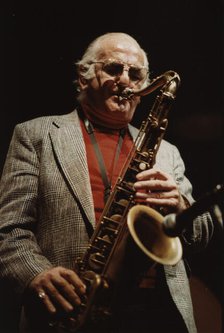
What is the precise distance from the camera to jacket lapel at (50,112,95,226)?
6.31ft

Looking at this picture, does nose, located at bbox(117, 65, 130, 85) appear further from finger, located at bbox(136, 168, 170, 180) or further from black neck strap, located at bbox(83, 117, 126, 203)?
finger, located at bbox(136, 168, 170, 180)

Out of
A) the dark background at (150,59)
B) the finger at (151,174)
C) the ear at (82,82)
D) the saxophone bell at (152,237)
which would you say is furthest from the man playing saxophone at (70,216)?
the dark background at (150,59)

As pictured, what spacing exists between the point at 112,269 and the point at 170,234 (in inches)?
18.3

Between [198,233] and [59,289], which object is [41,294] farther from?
[198,233]

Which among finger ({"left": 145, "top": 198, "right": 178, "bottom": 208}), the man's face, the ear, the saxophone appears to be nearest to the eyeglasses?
the man's face

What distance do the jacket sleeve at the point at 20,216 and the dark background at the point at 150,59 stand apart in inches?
31.6

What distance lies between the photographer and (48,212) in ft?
6.37

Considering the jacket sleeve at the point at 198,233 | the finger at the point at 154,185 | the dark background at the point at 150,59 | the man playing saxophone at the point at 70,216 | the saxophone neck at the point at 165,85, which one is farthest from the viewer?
the dark background at the point at 150,59

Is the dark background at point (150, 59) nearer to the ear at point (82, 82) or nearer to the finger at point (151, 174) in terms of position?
the ear at point (82, 82)

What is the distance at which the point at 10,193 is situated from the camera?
1.97 meters

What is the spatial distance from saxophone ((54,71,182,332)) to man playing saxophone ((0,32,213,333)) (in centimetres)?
6

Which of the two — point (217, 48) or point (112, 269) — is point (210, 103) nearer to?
point (217, 48)

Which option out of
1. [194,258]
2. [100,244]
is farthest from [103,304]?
[194,258]

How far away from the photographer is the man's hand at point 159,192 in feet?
6.00
